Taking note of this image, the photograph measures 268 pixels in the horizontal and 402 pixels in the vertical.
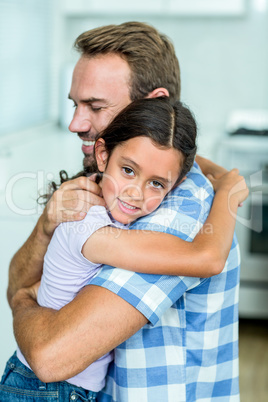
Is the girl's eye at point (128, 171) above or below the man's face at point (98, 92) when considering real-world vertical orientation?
below

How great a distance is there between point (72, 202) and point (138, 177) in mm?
143

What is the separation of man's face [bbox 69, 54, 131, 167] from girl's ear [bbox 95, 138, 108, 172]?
0.41ft

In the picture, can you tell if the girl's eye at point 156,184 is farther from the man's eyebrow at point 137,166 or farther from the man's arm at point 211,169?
the man's arm at point 211,169

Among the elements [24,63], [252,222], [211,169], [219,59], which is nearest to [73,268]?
[211,169]

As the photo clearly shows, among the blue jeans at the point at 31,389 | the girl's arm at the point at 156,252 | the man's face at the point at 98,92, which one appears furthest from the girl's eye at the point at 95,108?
the blue jeans at the point at 31,389

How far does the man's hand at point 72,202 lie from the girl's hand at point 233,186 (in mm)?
290

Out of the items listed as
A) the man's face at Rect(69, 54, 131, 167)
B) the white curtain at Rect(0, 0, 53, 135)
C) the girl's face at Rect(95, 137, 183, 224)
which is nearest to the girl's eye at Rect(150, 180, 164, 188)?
the girl's face at Rect(95, 137, 183, 224)

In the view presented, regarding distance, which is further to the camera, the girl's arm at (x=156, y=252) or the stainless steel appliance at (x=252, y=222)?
the stainless steel appliance at (x=252, y=222)

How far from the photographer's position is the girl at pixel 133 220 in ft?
3.16

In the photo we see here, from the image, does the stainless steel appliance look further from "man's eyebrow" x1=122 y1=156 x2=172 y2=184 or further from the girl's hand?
"man's eyebrow" x1=122 y1=156 x2=172 y2=184

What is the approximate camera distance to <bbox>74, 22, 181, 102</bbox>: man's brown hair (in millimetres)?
1270

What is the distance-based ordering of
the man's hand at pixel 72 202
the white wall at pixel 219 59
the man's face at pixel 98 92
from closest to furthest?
the man's hand at pixel 72 202 < the man's face at pixel 98 92 < the white wall at pixel 219 59

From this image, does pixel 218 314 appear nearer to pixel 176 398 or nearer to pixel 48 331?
pixel 176 398

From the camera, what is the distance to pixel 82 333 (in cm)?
92
